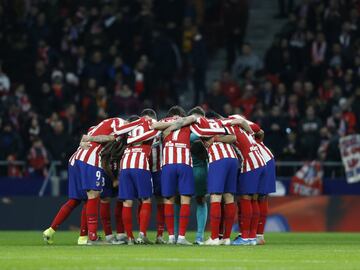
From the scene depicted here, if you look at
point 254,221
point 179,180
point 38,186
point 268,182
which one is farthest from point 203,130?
point 38,186

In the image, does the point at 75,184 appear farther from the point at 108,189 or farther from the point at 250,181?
the point at 250,181

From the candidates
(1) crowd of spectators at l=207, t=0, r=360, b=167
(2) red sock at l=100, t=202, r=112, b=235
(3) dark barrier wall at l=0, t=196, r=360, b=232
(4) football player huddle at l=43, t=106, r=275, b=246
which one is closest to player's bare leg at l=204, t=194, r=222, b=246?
(4) football player huddle at l=43, t=106, r=275, b=246

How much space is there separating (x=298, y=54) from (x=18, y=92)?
714 centimetres

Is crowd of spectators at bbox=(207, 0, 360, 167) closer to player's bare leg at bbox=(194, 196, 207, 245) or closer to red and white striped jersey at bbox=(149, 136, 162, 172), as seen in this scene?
player's bare leg at bbox=(194, 196, 207, 245)

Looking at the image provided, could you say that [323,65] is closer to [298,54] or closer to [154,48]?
[298,54]

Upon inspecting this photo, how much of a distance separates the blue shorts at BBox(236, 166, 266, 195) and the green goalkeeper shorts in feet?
2.22

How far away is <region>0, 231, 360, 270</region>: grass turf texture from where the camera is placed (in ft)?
57.8

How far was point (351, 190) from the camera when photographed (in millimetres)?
31516

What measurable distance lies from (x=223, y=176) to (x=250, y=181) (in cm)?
67

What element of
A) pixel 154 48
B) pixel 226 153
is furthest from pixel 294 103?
pixel 226 153

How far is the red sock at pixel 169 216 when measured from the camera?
23.5 m

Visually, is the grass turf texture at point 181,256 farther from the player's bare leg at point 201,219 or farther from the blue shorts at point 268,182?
the player's bare leg at point 201,219

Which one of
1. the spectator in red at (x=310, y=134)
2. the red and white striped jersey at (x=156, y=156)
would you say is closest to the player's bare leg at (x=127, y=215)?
the red and white striped jersey at (x=156, y=156)

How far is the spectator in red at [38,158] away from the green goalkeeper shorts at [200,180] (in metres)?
8.66
